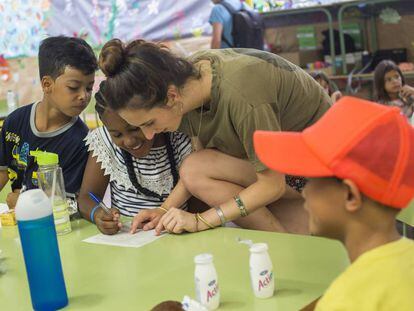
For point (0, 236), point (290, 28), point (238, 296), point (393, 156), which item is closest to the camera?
point (393, 156)

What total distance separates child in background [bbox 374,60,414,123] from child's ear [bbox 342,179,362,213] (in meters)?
3.79

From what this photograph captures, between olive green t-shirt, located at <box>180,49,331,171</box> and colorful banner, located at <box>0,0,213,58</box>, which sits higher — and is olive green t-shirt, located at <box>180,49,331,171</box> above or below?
below

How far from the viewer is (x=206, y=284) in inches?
48.6

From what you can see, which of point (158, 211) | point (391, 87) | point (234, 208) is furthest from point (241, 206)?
point (391, 87)

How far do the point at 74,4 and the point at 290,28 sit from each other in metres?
2.17

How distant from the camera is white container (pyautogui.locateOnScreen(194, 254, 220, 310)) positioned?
123 cm

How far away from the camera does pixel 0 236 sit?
2012mm

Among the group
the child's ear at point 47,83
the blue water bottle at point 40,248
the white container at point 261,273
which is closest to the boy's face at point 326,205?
the white container at point 261,273

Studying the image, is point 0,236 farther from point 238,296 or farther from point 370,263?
point 370,263

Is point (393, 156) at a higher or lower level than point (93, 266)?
higher

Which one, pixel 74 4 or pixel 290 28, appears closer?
pixel 74 4

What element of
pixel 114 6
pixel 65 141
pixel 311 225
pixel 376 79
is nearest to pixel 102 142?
pixel 65 141

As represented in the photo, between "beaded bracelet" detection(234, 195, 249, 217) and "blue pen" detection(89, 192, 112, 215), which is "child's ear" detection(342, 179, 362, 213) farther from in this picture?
"blue pen" detection(89, 192, 112, 215)

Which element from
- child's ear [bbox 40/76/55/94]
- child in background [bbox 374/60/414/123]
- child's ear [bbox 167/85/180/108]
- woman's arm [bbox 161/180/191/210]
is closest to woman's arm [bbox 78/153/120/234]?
woman's arm [bbox 161/180/191/210]
